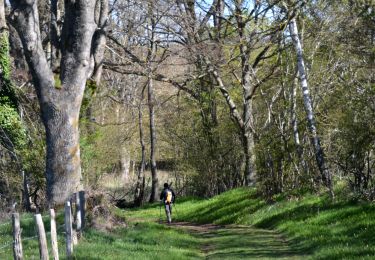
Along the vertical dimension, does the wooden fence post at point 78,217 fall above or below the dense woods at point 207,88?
below

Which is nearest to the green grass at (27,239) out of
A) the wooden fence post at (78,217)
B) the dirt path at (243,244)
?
the wooden fence post at (78,217)

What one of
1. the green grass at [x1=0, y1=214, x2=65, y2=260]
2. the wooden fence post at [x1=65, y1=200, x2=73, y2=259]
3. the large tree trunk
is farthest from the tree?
the wooden fence post at [x1=65, y1=200, x2=73, y2=259]

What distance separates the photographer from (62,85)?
1719 cm

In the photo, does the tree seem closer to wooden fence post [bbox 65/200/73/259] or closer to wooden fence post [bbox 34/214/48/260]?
wooden fence post [bbox 65/200/73/259]

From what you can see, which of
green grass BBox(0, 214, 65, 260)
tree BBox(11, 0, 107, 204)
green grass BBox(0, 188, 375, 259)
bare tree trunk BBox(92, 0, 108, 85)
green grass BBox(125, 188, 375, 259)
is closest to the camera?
green grass BBox(0, 214, 65, 260)

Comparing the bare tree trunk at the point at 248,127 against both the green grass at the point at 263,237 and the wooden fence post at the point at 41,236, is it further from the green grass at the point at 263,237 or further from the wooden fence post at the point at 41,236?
the wooden fence post at the point at 41,236

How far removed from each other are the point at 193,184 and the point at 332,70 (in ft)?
60.7

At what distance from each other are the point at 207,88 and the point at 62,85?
57.6 feet

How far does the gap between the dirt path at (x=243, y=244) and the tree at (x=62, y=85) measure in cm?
419

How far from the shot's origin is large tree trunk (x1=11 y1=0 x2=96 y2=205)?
16.9 meters

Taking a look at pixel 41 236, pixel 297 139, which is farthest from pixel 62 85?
pixel 297 139

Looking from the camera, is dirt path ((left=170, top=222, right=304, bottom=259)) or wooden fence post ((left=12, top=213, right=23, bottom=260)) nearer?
wooden fence post ((left=12, top=213, right=23, bottom=260))

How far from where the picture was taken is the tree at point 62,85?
16.9 meters

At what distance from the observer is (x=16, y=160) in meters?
23.7
